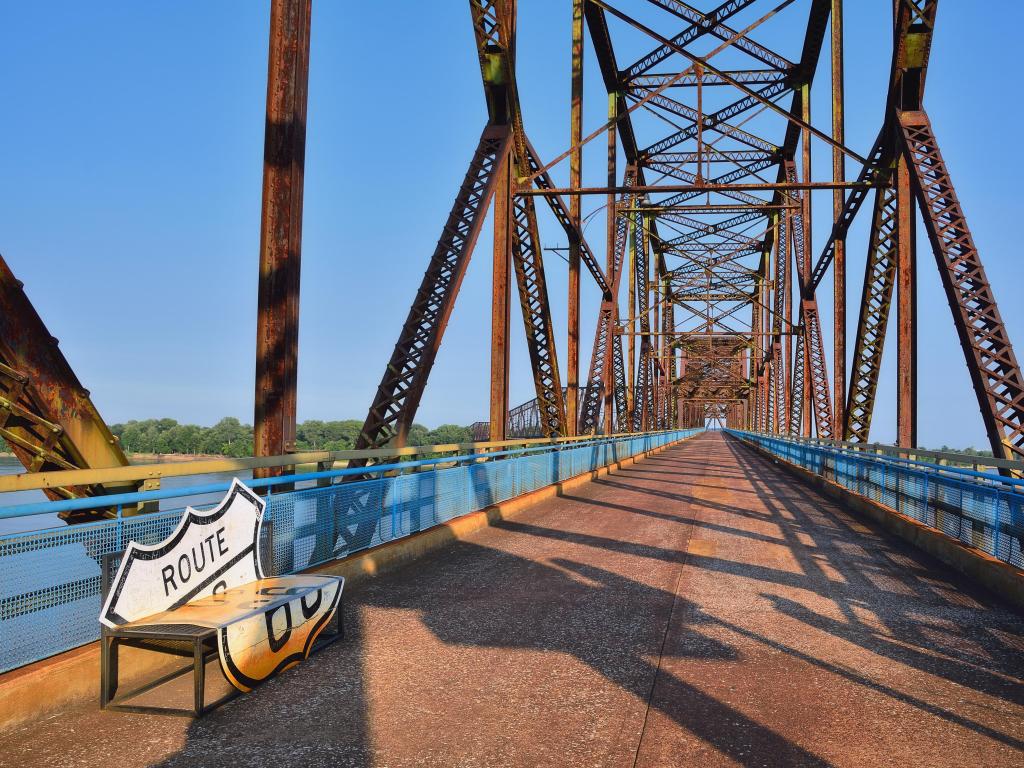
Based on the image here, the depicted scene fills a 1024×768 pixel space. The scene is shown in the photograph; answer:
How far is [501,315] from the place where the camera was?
47.5 feet

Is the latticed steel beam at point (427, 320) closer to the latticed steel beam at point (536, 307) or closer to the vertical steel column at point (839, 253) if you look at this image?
the latticed steel beam at point (536, 307)

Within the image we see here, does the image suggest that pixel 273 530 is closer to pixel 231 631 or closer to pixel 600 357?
pixel 231 631

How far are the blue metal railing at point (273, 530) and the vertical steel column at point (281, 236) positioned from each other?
2.39ft

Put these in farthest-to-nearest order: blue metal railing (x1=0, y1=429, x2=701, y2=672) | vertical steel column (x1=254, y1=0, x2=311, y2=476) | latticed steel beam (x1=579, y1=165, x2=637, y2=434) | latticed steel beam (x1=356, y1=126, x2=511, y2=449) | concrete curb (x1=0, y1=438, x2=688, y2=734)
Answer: latticed steel beam (x1=579, y1=165, x2=637, y2=434), latticed steel beam (x1=356, y1=126, x2=511, y2=449), vertical steel column (x1=254, y1=0, x2=311, y2=476), blue metal railing (x1=0, y1=429, x2=701, y2=672), concrete curb (x1=0, y1=438, x2=688, y2=734)

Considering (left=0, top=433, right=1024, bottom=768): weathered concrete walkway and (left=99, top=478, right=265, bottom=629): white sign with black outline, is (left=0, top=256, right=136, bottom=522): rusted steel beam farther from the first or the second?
(left=0, top=433, right=1024, bottom=768): weathered concrete walkway

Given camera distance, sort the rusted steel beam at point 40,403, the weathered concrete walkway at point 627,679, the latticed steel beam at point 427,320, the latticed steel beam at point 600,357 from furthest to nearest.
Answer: the latticed steel beam at point 600,357
the latticed steel beam at point 427,320
the rusted steel beam at point 40,403
the weathered concrete walkway at point 627,679

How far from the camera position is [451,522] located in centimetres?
1022

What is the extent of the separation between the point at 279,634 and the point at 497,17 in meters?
11.3

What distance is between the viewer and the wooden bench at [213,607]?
13.2 ft

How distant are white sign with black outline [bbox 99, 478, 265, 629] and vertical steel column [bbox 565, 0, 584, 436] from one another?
635 inches

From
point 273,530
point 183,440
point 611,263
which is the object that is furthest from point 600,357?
point 273,530

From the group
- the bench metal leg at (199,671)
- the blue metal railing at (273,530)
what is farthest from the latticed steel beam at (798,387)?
the bench metal leg at (199,671)

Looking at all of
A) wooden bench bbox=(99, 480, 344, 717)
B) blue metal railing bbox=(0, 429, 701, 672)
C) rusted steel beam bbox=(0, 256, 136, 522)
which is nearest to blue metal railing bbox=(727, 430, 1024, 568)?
blue metal railing bbox=(0, 429, 701, 672)

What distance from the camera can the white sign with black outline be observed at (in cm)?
408
